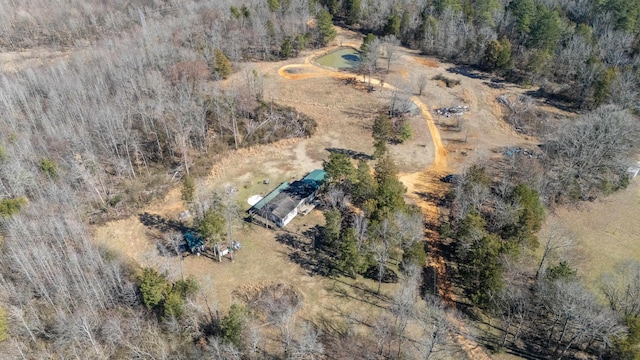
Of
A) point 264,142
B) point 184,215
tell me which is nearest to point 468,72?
point 264,142

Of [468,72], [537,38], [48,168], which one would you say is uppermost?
[537,38]

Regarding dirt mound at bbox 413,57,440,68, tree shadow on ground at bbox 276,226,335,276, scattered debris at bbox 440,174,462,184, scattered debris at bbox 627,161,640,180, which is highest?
dirt mound at bbox 413,57,440,68

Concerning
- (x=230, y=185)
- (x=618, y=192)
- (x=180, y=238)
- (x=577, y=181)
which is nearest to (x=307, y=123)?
(x=230, y=185)

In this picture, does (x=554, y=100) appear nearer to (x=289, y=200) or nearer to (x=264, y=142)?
(x=264, y=142)

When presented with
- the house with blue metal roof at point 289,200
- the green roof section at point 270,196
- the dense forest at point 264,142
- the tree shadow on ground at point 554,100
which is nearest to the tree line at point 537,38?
the tree shadow on ground at point 554,100

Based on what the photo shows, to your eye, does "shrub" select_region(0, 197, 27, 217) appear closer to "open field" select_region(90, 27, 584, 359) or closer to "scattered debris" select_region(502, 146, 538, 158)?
"open field" select_region(90, 27, 584, 359)

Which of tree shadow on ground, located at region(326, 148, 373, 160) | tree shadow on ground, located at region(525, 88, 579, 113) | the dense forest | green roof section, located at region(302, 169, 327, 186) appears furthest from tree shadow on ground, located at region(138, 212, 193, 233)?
tree shadow on ground, located at region(525, 88, 579, 113)
